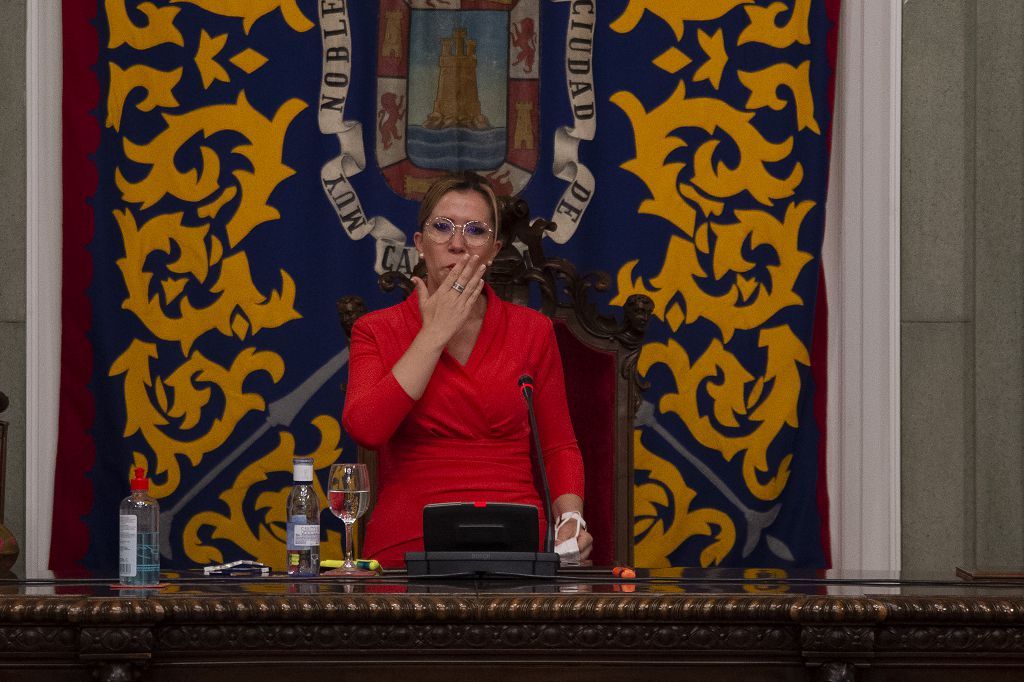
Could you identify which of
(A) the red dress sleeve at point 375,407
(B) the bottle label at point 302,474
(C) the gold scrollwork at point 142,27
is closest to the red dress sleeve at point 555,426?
(A) the red dress sleeve at point 375,407

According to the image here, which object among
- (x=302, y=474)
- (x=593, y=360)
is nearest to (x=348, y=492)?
(x=302, y=474)

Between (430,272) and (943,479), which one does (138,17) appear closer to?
(430,272)

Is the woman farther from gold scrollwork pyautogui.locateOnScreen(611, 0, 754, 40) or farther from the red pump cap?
gold scrollwork pyautogui.locateOnScreen(611, 0, 754, 40)

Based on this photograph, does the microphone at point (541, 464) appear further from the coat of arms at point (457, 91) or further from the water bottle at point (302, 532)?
the coat of arms at point (457, 91)

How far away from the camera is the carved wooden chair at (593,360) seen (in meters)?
2.66

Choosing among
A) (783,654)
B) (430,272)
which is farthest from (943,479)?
(783,654)

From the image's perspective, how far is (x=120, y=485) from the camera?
3.11 meters

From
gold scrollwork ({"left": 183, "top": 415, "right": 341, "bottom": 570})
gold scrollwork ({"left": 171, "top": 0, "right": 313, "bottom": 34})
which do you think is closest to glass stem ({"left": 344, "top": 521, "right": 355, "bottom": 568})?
gold scrollwork ({"left": 183, "top": 415, "right": 341, "bottom": 570})

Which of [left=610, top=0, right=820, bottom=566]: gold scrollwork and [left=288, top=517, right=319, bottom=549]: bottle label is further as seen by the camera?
[left=610, top=0, right=820, bottom=566]: gold scrollwork

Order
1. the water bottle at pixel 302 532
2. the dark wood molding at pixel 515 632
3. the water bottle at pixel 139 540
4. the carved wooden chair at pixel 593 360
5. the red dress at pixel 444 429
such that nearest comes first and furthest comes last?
the dark wood molding at pixel 515 632 < the water bottle at pixel 139 540 < the water bottle at pixel 302 532 < the red dress at pixel 444 429 < the carved wooden chair at pixel 593 360

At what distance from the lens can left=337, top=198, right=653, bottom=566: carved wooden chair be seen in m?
2.66

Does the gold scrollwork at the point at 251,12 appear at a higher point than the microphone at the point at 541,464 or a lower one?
higher

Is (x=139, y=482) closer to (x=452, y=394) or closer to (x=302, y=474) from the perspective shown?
(x=302, y=474)

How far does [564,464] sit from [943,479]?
1.24 m
